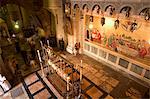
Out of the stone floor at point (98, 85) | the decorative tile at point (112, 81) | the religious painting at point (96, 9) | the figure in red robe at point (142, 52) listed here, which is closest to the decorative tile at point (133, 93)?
the stone floor at point (98, 85)

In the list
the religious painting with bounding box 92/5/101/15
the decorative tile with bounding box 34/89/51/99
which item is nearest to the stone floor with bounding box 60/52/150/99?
the decorative tile with bounding box 34/89/51/99

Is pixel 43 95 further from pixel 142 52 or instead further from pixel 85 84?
pixel 142 52

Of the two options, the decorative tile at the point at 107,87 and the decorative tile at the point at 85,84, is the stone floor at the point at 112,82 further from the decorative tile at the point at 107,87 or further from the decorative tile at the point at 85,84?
the decorative tile at the point at 85,84

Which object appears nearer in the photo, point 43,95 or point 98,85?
point 43,95

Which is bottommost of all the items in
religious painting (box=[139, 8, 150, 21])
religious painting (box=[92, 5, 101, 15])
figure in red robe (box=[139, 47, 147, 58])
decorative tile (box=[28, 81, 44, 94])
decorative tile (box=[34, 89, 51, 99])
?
decorative tile (box=[34, 89, 51, 99])

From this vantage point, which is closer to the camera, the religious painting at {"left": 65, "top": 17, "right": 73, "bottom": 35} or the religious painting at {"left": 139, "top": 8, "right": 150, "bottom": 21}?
the religious painting at {"left": 139, "top": 8, "right": 150, "bottom": 21}

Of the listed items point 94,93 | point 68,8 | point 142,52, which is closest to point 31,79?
point 94,93

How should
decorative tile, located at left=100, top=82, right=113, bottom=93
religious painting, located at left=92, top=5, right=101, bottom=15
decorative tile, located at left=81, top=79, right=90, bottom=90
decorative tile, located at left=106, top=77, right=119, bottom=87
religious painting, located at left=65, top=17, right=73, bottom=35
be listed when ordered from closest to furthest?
1. decorative tile, located at left=100, top=82, right=113, bottom=93
2. decorative tile, located at left=81, top=79, right=90, bottom=90
3. decorative tile, located at left=106, top=77, right=119, bottom=87
4. religious painting, located at left=92, top=5, right=101, bottom=15
5. religious painting, located at left=65, top=17, right=73, bottom=35

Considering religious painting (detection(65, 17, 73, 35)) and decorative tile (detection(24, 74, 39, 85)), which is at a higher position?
religious painting (detection(65, 17, 73, 35))

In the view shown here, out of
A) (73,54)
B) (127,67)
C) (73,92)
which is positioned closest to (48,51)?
(73,92)

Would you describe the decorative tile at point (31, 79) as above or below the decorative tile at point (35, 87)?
above

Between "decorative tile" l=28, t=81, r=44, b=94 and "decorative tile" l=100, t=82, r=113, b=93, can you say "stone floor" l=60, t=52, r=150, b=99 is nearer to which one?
"decorative tile" l=100, t=82, r=113, b=93

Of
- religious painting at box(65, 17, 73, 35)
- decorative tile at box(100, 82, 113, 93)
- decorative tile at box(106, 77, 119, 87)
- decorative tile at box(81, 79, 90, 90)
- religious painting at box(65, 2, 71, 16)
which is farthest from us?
religious painting at box(65, 17, 73, 35)

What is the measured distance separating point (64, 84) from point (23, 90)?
7.30ft
